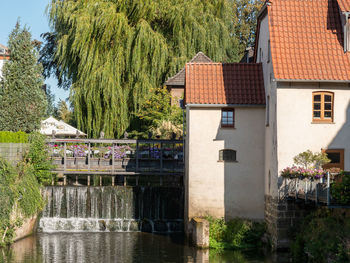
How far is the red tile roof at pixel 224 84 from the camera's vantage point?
2720 centimetres

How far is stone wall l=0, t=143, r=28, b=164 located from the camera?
28781 millimetres

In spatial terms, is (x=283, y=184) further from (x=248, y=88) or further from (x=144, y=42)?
(x=144, y=42)

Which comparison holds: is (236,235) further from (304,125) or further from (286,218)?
(304,125)

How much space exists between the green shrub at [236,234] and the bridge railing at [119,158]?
19.0 ft

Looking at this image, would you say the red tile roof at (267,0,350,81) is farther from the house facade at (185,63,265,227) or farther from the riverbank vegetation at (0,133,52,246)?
the riverbank vegetation at (0,133,52,246)

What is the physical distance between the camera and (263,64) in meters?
27.9

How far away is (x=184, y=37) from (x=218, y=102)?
1433cm

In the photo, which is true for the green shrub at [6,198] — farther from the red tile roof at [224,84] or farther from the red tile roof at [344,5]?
the red tile roof at [344,5]

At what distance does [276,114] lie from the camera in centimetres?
2438

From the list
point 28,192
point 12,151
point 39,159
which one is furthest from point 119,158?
point 28,192

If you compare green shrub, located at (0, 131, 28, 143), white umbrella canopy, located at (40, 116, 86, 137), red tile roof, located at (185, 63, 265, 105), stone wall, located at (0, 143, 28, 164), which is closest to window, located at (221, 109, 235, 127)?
red tile roof, located at (185, 63, 265, 105)

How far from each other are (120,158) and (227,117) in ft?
22.5

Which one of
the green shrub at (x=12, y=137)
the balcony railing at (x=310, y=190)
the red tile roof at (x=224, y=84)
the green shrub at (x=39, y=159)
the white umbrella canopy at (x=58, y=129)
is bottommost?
the balcony railing at (x=310, y=190)

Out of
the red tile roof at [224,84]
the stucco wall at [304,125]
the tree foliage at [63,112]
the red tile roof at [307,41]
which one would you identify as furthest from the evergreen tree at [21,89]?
the tree foliage at [63,112]
